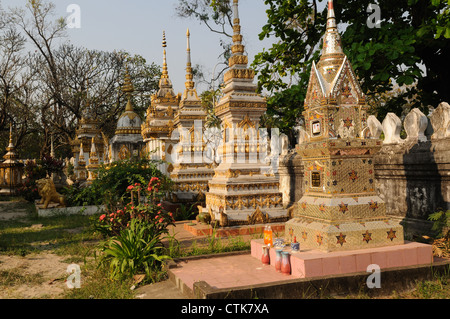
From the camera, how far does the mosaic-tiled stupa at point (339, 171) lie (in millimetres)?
6000

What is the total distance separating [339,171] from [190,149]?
784 cm

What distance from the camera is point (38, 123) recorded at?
121 ft

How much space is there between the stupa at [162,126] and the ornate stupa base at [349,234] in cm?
860

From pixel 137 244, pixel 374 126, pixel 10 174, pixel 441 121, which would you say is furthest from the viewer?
pixel 10 174

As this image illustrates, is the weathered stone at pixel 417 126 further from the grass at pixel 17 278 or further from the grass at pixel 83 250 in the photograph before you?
the grass at pixel 17 278

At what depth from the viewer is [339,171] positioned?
244 inches

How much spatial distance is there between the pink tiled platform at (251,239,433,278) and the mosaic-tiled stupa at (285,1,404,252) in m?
0.25

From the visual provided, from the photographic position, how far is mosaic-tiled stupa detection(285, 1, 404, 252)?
19.7 feet

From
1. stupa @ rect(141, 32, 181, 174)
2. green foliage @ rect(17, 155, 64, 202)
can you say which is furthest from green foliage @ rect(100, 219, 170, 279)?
green foliage @ rect(17, 155, 64, 202)

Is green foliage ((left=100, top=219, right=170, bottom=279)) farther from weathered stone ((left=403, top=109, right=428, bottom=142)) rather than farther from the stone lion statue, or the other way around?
the stone lion statue

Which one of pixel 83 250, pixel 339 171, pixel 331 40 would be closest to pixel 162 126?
pixel 83 250

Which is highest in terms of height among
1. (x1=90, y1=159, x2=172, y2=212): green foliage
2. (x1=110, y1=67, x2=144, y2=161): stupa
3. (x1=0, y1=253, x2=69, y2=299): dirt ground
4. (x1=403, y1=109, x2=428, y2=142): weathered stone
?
(x1=110, y1=67, x2=144, y2=161): stupa

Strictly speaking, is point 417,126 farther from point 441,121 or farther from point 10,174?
point 10,174

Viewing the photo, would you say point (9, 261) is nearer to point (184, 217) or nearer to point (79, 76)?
point (184, 217)
